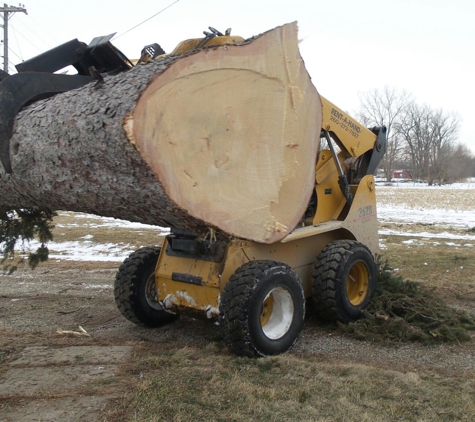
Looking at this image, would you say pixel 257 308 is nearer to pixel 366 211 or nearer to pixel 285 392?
pixel 285 392

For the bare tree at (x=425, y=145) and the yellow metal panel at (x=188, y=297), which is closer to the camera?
the yellow metal panel at (x=188, y=297)

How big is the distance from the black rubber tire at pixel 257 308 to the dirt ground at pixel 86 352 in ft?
1.20

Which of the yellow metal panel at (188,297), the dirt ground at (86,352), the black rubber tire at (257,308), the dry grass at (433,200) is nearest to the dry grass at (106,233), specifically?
the dirt ground at (86,352)

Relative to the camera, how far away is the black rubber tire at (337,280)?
481 cm

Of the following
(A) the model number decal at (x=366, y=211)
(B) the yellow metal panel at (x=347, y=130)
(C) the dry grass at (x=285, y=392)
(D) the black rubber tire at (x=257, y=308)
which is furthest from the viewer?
(A) the model number decal at (x=366, y=211)

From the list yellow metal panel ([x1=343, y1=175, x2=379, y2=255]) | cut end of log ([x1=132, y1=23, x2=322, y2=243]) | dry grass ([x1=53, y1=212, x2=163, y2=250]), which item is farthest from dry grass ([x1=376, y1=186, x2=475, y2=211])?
cut end of log ([x1=132, y1=23, x2=322, y2=243])

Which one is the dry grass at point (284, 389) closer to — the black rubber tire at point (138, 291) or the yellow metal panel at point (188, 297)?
the yellow metal panel at point (188, 297)

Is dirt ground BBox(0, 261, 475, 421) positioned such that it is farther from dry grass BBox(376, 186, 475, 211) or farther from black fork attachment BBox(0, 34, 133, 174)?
dry grass BBox(376, 186, 475, 211)

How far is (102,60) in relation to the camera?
4.24 metres

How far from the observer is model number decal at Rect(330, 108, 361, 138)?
522 centimetres

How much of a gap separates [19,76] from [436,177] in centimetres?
6289

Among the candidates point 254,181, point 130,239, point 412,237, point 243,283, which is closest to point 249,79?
point 254,181

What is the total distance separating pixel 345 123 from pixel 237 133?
2.17m

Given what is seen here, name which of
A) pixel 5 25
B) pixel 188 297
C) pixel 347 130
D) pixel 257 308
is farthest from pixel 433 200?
pixel 257 308
